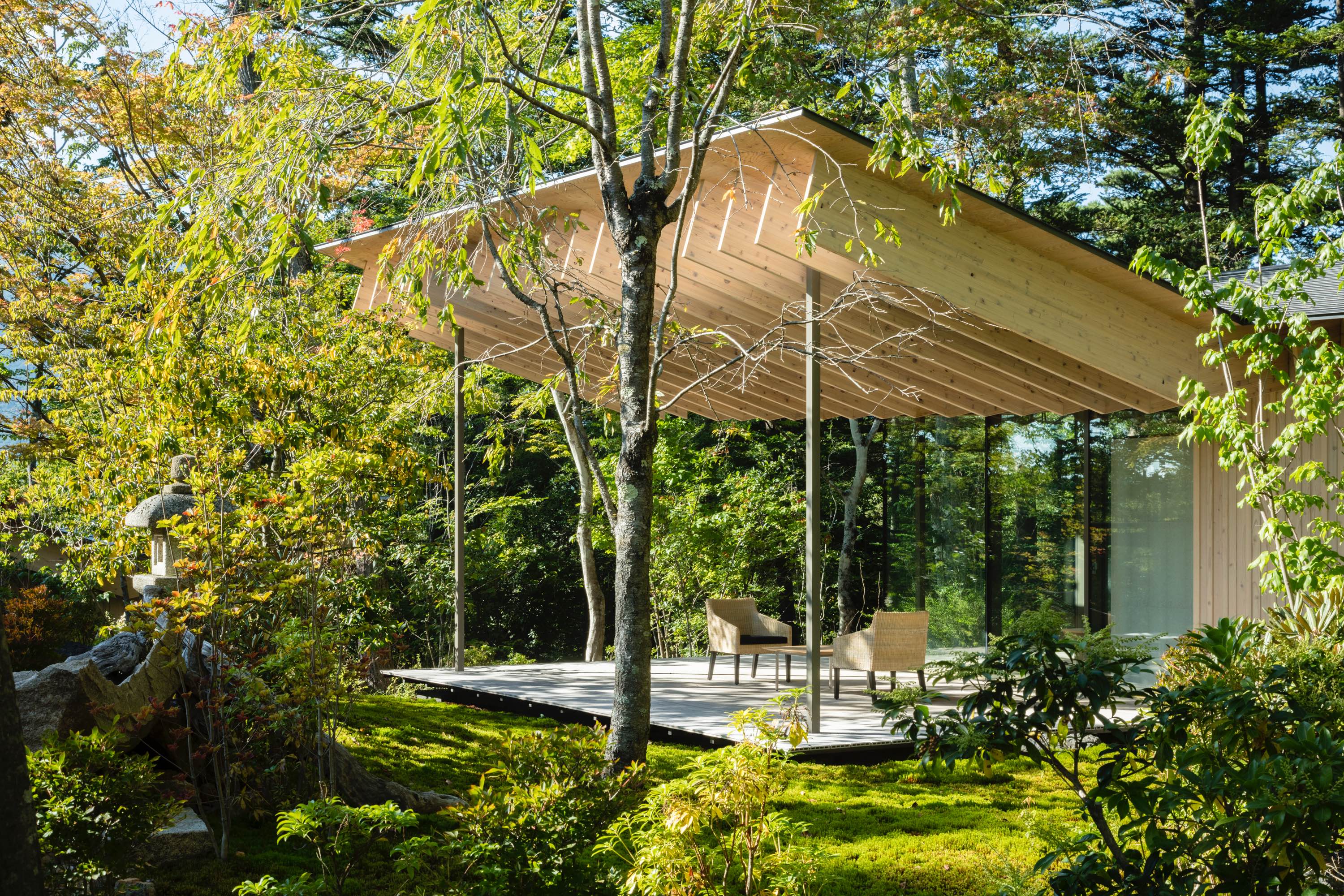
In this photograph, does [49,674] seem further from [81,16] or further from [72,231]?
[81,16]

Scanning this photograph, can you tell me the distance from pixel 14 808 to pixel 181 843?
256 centimetres

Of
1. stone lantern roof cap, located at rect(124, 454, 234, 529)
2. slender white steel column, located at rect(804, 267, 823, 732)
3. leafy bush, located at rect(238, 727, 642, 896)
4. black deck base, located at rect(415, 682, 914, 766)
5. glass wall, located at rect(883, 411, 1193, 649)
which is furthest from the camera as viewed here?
glass wall, located at rect(883, 411, 1193, 649)

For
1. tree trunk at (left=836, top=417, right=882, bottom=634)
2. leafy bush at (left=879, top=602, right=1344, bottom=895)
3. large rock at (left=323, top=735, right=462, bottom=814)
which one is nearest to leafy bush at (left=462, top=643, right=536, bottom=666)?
tree trunk at (left=836, top=417, right=882, bottom=634)

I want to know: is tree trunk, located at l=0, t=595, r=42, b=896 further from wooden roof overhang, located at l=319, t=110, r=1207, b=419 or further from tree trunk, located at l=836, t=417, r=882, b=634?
tree trunk, located at l=836, t=417, r=882, b=634

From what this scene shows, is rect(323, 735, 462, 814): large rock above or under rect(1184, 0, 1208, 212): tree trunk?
under

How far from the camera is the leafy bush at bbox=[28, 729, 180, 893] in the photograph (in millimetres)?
3885

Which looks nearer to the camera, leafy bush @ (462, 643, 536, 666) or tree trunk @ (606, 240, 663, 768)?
tree trunk @ (606, 240, 663, 768)

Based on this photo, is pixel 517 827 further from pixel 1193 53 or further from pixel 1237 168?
pixel 1193 53

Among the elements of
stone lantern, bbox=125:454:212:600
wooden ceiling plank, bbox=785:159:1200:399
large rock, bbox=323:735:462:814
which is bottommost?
large rock, bbox=323:735:462:814

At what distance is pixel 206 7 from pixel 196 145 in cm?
175

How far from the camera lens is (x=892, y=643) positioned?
29.5 feet

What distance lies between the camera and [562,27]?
12.3 metres

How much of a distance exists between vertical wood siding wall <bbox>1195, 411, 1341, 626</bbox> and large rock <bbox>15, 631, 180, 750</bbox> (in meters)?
8.43

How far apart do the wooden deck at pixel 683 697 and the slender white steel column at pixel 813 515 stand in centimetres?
39
